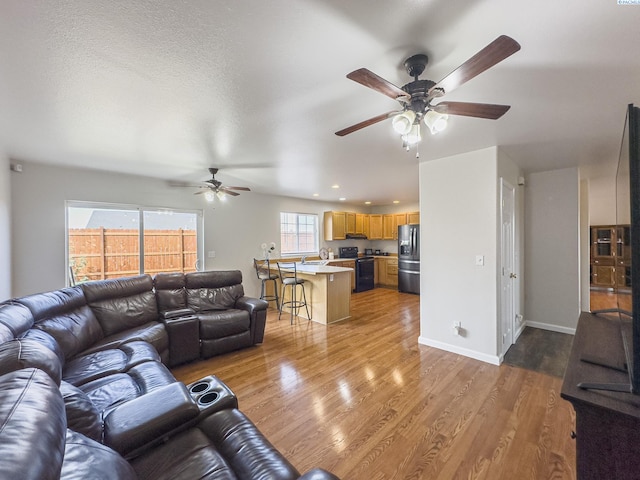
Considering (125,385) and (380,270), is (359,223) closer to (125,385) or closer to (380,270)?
(380,270)

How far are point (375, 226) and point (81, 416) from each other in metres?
7.58

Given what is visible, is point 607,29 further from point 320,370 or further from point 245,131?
point 320,370

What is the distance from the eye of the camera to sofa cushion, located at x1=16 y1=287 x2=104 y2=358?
2281 millimetres

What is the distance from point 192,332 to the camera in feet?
10.2

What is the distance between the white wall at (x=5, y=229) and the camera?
3.00m

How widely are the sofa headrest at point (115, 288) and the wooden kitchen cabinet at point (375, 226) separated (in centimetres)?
609

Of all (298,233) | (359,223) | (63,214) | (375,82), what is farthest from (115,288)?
(359,223)

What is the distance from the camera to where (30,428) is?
649mm

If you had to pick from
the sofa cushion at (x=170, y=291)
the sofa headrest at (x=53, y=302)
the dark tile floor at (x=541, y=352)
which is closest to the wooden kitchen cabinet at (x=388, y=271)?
the dark tile floor at (x=541, y=352)

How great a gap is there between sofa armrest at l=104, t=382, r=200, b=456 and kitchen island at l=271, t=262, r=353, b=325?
3.24 m

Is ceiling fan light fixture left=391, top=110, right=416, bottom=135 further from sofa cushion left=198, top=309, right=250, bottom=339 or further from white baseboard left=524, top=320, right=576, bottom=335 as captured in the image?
white baseboard left=524, top=320, right=576, bottom=335

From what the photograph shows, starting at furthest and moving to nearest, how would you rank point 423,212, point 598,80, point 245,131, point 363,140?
point 423,212, point 363,140, point 245,131, point 598,80

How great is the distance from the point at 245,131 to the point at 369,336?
3.11 meters

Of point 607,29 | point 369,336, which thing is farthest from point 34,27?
point 369,336
